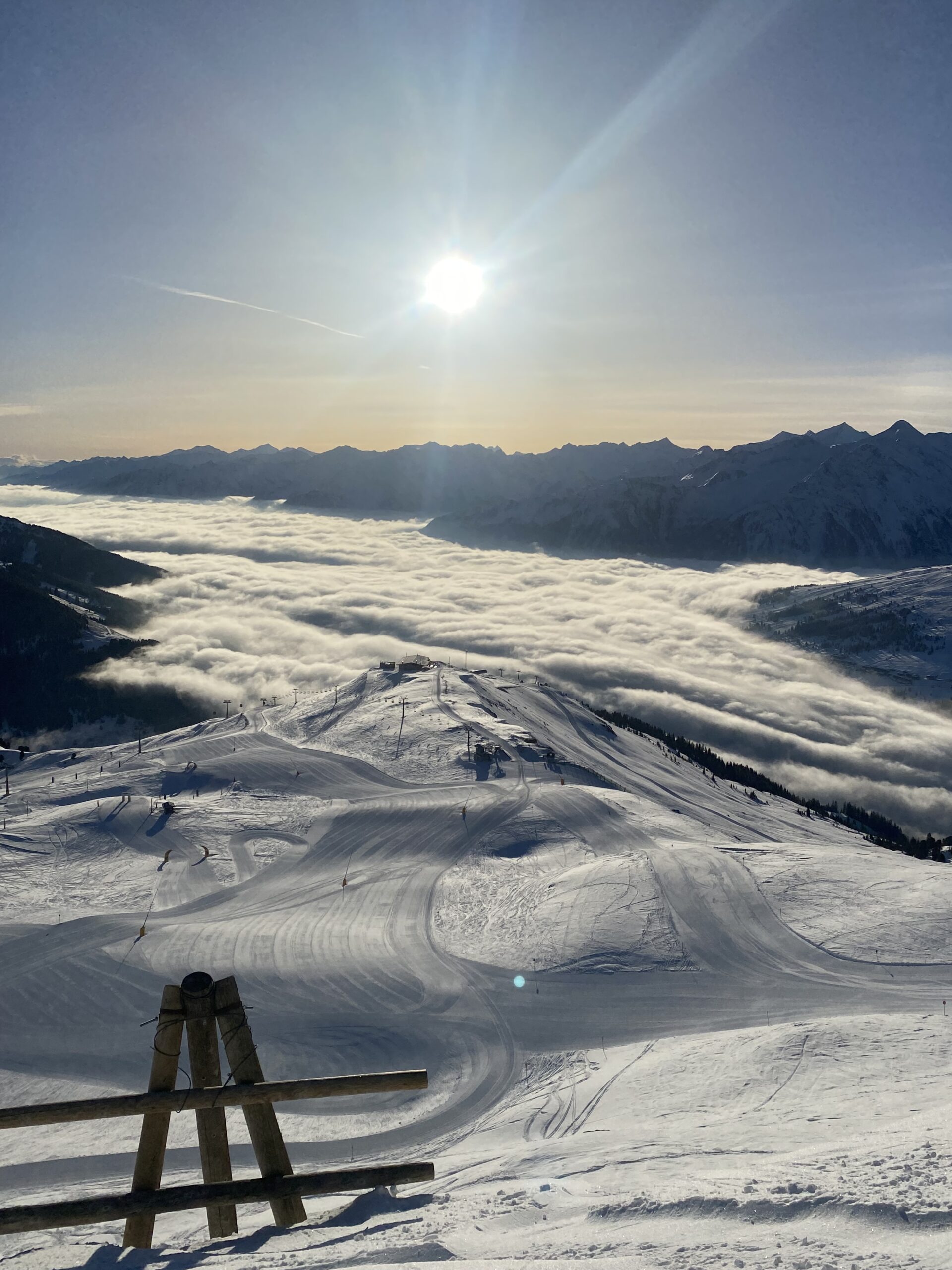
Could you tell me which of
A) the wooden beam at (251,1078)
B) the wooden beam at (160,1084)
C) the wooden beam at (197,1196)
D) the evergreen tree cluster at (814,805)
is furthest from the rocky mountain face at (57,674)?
the wooden beam at (197,1196)

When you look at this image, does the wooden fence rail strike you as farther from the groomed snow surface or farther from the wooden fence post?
the groomed snow surface

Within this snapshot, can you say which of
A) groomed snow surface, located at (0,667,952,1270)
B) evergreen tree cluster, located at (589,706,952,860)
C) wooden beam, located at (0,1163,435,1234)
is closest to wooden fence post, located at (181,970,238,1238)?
wooden beam, located at (0,1163,435,1234)

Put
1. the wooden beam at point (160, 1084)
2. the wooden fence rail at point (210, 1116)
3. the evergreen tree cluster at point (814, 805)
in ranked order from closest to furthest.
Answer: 1. the wooden fence rail at point (210, 1116)
2. the wooden beam at point (160, 1084)
3. the evergreen tree cluster at point (814, 805)

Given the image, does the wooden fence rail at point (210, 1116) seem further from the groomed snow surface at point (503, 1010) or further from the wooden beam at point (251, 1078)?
the groomed snow surface at point (503, 1010)

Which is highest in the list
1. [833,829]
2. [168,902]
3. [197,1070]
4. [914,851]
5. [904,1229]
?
[197,1070]

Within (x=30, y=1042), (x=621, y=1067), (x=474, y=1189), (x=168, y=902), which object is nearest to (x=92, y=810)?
(x=168, y=902)

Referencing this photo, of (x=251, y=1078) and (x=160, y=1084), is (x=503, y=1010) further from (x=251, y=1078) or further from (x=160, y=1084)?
(x=160, y=1084)

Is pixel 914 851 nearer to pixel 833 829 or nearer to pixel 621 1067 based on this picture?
pixel 833 829
